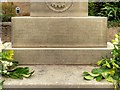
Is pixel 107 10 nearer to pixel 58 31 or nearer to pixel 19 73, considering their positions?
pixel 58 31

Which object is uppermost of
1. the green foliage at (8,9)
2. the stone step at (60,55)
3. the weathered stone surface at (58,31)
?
the green foliage at (8,9)

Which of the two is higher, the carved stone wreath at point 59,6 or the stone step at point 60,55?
the carved stone wreath at point 59,6

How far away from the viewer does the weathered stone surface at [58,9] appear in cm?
431

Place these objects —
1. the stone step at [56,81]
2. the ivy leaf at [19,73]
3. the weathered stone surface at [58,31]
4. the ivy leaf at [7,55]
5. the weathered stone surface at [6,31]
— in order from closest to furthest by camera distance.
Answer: the stone step at [56,81] < the ivy leaf at [19,73] < the ivy leaf at [7,55] < the weathered stone surface at [58,31] < the weathered stone surface at [6,31]

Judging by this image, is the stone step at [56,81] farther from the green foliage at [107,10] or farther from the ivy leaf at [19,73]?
the green foliage at [107,10]

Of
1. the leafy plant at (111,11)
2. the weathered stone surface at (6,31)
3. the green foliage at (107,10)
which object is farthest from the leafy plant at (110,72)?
the leafy plant at (111,11)

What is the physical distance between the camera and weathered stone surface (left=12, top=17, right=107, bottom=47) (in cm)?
420

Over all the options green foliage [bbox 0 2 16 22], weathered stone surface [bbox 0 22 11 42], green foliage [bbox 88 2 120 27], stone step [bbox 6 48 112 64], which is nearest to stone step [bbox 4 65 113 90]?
stone step [bbox 6 48 112 64]

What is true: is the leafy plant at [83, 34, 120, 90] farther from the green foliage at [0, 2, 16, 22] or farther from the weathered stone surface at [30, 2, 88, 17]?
the green foliage at [0, 2, 16, 22]

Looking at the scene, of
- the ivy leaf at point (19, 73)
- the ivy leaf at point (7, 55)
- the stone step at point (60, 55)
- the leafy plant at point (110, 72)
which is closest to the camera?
the leafy plant at point (110, 72)

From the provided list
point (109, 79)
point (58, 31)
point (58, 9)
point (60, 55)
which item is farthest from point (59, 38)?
point (109, 79)

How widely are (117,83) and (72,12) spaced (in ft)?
5.21

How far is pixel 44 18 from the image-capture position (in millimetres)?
4191

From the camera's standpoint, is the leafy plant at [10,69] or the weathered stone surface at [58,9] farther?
the weathered stone surface at [58,9]
